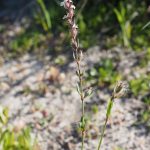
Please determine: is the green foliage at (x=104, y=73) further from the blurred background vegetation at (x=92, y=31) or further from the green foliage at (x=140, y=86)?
the green foliage at (x=140, y=86)

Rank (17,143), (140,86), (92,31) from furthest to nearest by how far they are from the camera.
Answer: (92,31)
(140,86)
(17,143)

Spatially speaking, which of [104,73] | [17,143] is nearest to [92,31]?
[104,73]

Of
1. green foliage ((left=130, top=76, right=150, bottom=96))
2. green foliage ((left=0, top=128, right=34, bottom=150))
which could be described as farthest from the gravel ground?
green foliage ((left=0, top=128, right=34, bottom=150))

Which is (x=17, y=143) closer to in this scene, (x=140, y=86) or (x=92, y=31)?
(x=140, y=86)

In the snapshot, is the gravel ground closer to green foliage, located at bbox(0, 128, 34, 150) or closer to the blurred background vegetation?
the blurred background vegetation

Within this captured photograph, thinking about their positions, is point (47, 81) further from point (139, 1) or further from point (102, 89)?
point (139, 1)

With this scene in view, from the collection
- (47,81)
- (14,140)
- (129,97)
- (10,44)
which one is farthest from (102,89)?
(10,44)

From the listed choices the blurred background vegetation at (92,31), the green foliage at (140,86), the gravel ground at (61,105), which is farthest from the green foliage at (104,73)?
the green foliage at (140,86)
